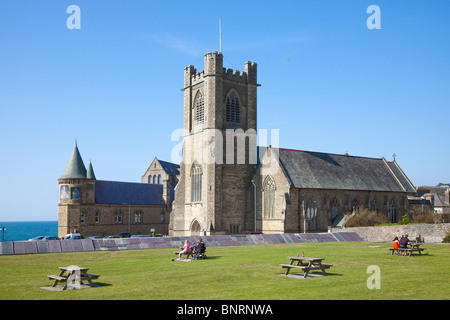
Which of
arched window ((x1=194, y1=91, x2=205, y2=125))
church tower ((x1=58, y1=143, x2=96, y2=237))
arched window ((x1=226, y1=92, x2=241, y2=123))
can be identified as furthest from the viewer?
church tower ((x1=58, y1=143, x2=96, y2=237))

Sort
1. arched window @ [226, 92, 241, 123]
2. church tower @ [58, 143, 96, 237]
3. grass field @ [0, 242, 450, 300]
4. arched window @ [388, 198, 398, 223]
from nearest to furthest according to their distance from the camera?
1. grass field @ [0, 242, 450, 300]
2. arched window @ [226, 92, 241, 123]
3. church tower @ [58, 143, 96, 237]
4. arched window @ [388, 198, 398, 223]

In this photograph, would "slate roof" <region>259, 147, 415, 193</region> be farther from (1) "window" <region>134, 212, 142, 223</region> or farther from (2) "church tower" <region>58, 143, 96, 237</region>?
(2) "church tower" <region>58, 143, 96, 237</region>

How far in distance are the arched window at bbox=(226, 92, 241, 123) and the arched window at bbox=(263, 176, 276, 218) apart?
27.7ft

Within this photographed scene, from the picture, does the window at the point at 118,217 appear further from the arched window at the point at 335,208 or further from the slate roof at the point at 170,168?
the arched window at the point at 335,208

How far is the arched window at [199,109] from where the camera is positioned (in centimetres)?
5631

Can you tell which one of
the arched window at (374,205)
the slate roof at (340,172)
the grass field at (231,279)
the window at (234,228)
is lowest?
the window at (234,228)

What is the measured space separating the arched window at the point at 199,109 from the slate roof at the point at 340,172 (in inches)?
338

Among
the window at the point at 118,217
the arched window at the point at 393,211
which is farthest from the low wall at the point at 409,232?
the window at the point at 118,217

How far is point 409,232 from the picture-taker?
3925 centimetres

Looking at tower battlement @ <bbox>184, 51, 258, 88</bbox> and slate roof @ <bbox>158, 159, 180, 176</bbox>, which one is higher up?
tower battlement @ <bbox>184, 51, 258, 88</bbox>

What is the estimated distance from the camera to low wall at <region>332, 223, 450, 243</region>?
1500 inches

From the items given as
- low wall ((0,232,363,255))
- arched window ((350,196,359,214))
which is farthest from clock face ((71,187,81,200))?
arched window ((350,196,359,214))
